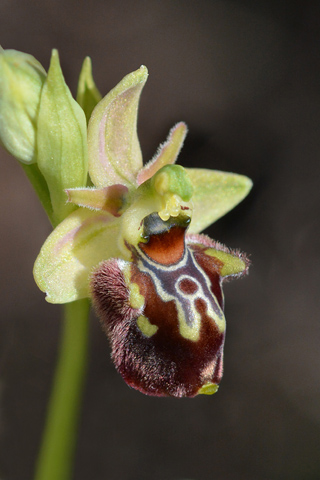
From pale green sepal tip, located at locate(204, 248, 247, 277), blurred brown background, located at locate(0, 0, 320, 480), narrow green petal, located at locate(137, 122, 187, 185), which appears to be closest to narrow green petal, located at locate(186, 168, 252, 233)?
narrow green petal, located at locate(137, 122, 187, 185)

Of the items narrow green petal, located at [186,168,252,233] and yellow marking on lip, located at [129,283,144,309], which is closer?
yellow marking on lip, located at [129,283,144,309]

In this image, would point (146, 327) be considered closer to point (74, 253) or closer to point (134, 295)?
point (134, 295)

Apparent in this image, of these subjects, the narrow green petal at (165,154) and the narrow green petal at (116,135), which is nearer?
the narrow green petal at (116,135)

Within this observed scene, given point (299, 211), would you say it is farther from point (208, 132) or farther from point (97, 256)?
point (97, 256)

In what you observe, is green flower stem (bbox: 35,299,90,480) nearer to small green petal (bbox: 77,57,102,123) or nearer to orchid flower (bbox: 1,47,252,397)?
orchid flower (bbox: 1,47,252,397)

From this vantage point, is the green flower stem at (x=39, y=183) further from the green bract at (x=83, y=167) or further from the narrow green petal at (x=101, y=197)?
the narrow green petal at (x=101, y=197)

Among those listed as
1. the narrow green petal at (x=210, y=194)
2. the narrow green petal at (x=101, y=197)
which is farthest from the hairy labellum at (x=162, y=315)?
the narrow green petal at (x=210, y=194)

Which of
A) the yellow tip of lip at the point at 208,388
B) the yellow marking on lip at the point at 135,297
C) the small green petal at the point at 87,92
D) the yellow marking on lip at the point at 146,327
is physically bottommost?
the yellow tip of lip at the point at 208,388

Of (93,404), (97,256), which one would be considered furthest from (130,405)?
(97,256)
